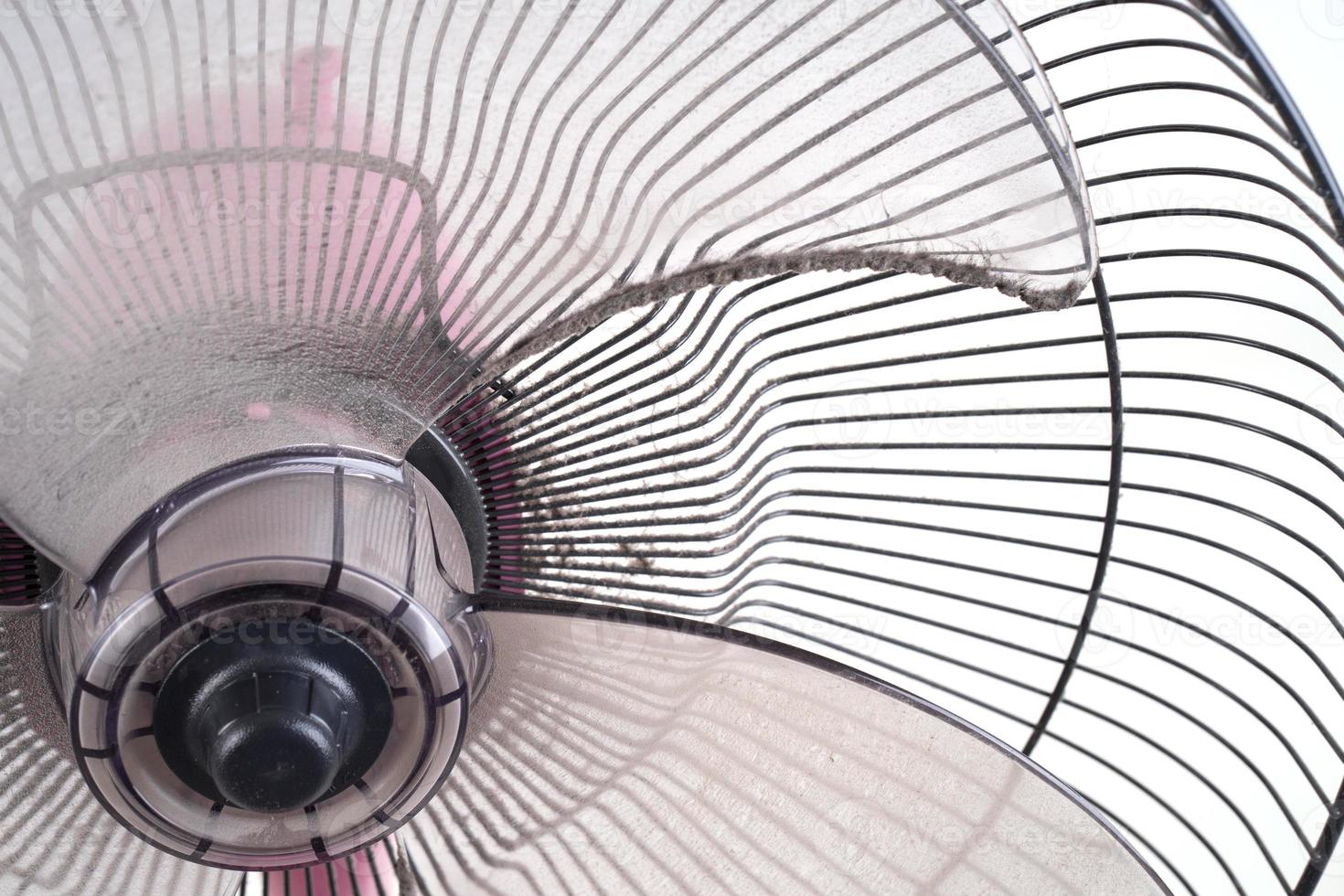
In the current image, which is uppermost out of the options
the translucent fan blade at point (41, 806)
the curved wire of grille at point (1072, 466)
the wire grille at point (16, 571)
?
the curved wire of grille at point (1072, 466)

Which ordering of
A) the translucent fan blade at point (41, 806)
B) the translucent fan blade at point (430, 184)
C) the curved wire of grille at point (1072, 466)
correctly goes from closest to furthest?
the translucent fan blade at point (430, 184) < the translucent fan blade at point (41, 806) < the curved wire of grille at point (1072, 466)

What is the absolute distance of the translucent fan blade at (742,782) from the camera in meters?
0.73

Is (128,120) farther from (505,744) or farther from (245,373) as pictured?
(505,744)

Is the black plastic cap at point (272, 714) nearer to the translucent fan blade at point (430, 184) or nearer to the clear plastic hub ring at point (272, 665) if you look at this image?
the clear plastic hub ring at point (272, 665)

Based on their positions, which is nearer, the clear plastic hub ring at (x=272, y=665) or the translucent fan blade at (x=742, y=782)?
the clear plastic hub ring at (x=272, y=665)

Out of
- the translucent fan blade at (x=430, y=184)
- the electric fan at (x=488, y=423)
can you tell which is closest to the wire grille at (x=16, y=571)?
the electric fan at (x=488, y=423)

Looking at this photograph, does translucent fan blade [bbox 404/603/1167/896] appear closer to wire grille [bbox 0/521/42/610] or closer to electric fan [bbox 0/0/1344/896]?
electric fan [bbox 0/0/1344/896]

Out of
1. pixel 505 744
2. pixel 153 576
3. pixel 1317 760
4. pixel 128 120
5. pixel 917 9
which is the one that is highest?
pixel 917 9

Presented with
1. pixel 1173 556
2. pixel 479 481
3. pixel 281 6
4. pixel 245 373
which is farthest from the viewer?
pixel 1173 556

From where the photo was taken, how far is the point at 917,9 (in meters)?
0.54

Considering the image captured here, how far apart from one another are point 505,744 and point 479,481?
0.20 meters

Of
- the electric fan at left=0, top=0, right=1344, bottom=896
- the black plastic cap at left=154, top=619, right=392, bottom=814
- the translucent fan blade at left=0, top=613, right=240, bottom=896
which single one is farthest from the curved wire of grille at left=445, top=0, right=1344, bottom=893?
the translucent fan blade at left=0, top=613, right=240, bottom=896

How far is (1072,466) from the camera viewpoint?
57.9 inches

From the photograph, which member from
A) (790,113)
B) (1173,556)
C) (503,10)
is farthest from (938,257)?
(1173,556)
